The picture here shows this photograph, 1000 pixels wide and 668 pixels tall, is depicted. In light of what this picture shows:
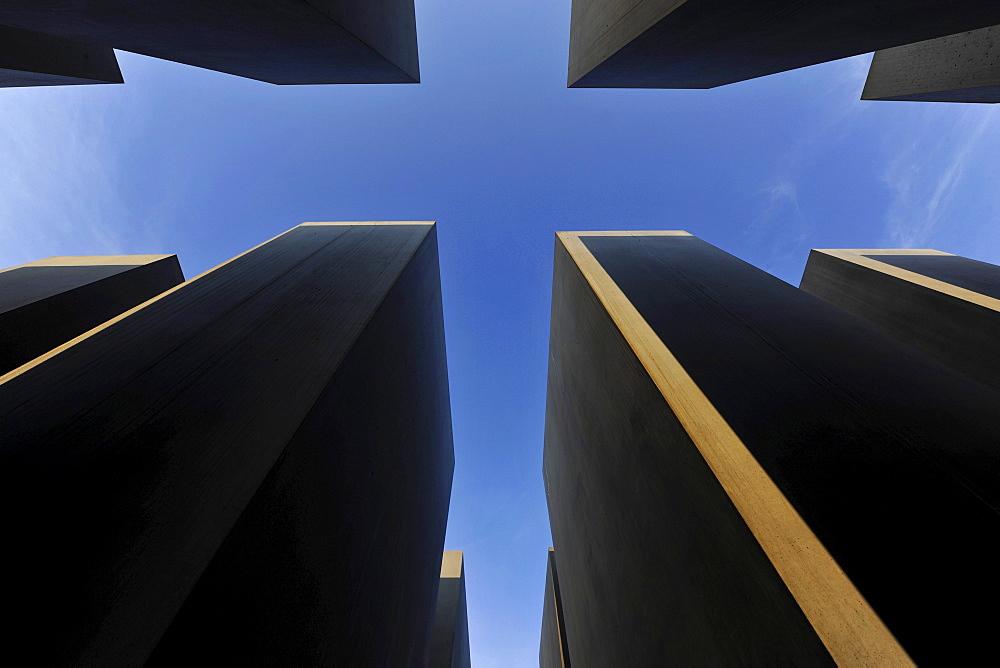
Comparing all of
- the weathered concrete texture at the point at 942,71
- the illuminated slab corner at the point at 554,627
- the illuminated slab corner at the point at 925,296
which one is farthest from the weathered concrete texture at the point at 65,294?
the weathered concrete texture at the point at 942,71

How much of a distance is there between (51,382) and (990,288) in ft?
46.9

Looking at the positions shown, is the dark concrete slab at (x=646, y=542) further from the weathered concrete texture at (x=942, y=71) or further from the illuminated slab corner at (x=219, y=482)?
the weathered concrete texture at (x=942, y=71)

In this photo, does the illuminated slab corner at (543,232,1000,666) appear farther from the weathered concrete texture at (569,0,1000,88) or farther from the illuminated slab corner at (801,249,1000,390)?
the illuminated slab corner at (801,249,1000,390)

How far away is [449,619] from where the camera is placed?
11.5 m

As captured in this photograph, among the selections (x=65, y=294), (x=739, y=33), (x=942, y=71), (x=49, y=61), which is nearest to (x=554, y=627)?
(x=739, y=33)

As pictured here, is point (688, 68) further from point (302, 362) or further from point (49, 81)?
point (49, 81)

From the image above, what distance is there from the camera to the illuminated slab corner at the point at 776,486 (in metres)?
1.86

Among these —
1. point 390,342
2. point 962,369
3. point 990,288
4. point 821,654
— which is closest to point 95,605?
point 821,654

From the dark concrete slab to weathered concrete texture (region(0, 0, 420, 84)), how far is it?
16.2 ft

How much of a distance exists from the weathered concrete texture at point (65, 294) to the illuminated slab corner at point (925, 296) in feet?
51.6

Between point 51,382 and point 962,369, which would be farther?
point 962,369

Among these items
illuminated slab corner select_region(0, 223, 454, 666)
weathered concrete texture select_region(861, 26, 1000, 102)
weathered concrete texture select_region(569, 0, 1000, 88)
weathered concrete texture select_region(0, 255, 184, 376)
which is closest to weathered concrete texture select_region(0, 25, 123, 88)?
weathered concrete texture select_region(0, 255, 184, 376)

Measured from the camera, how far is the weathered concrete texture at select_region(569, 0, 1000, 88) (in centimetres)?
347

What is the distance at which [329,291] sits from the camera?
529 cm
